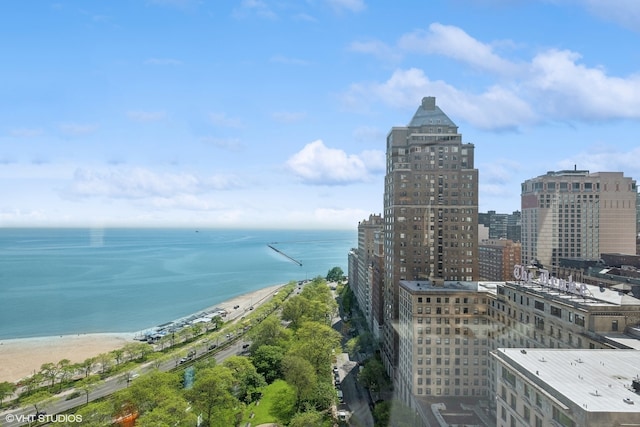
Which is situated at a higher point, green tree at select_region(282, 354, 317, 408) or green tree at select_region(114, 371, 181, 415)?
green tree at select_region(114, 371, 181, 415)

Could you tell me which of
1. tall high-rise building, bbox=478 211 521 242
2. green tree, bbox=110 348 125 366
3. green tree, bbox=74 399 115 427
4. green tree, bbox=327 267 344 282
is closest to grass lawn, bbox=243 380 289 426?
green tree, bbox=74 399 115 427

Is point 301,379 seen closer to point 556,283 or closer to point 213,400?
point 213,400

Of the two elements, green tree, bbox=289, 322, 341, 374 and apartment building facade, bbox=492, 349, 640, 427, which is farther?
green tree, bbox=289, 322, 341, 374

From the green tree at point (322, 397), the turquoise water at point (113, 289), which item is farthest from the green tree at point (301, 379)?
the turquoise water at point (113, 289)

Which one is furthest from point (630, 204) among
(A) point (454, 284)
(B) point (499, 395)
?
(B) point (499, 395)

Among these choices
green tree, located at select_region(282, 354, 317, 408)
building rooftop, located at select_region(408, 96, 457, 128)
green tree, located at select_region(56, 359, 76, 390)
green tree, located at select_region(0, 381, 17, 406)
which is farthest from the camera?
building rooftop, located at select_region(408, 96, 457, 128)

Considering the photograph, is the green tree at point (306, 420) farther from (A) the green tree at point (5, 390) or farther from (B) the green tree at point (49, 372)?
(B) the green tree at point (49, 372)

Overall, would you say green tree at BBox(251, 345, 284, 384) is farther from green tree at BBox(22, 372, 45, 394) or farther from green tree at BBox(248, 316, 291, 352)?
green tree at BBox(22, 372, 45, 394)
